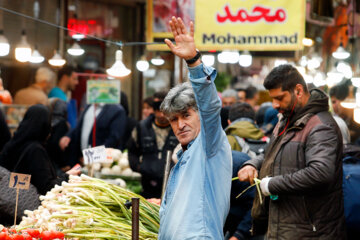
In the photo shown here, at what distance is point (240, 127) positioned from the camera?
23.7 feet

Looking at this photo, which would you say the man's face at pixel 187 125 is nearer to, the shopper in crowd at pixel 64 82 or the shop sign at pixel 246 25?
the shop sign at pixel 246 25

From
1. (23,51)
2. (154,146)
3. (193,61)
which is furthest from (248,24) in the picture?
(193,61)

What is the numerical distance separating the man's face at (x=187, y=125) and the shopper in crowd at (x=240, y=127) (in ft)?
9.94

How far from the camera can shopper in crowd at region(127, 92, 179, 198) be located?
26.4 feet

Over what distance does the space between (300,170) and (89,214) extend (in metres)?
1.59

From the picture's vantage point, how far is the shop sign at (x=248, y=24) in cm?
889

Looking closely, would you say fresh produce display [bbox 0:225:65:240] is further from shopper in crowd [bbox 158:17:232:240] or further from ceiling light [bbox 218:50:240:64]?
ceiling light [bbox 218:50:240:64]

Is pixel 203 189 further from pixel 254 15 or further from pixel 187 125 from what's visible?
pixel 254 15

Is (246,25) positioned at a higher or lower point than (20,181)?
higher

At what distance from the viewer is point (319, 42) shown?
88.8 feet

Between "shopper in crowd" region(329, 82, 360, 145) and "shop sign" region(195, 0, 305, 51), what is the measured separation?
1923 millimetres

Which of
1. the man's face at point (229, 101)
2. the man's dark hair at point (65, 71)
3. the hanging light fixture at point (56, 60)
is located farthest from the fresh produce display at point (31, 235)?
the hanging light fixture at point (56, 60)

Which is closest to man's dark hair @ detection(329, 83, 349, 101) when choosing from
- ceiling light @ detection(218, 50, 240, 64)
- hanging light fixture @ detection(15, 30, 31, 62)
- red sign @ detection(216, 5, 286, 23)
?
red sign @ detection(216, 5, 286, 23)

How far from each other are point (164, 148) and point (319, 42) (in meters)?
20.2
